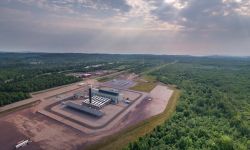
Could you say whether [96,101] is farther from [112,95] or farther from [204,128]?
[204,128]

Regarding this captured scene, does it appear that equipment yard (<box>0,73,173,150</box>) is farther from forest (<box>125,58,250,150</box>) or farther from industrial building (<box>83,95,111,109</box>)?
forest (<box>125,58,250,150</box>)

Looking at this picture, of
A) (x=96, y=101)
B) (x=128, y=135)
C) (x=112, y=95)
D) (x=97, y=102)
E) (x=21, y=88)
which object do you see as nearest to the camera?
(x=128, y=135)

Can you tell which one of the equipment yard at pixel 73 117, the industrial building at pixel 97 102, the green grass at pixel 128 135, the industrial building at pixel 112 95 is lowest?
the green grass at pixel 128 135

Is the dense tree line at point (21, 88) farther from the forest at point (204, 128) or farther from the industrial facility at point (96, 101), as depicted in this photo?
the forest at point (204, 128)

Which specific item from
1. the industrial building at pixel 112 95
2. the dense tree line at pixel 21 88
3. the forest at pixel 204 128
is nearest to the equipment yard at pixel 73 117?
the industrial building at pixel 112 95

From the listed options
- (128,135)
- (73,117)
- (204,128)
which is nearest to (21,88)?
(73,117)

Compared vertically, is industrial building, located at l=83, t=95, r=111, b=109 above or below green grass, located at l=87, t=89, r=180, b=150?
above

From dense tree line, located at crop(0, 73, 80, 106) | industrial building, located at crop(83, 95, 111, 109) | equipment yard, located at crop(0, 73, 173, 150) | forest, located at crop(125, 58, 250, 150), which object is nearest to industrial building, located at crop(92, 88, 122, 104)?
equipment yard, located at crop(0, 73, 173, 150)

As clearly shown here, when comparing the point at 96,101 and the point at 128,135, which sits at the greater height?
the point at 96,101

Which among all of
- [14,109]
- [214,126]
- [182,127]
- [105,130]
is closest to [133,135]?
[105,130]
